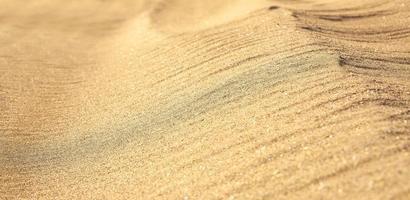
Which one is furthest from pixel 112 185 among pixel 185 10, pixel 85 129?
pixel 185 10

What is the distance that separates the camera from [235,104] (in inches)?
152

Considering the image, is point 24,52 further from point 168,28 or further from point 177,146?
point 177,146

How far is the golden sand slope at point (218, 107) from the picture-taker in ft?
9.80

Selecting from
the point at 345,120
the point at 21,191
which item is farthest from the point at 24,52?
the point at 345,120

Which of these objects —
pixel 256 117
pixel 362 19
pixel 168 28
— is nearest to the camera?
pixel 256 117

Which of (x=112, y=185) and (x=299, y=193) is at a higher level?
(x=299, y=193)

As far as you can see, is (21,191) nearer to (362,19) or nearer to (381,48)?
(381,48)

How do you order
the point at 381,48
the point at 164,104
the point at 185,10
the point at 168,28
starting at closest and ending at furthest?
the point at 164,104 → the point at 381,48 → the point at 168,28 → the point at 185,10

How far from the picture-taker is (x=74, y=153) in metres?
4.07

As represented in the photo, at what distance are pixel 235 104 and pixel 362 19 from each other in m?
2.24

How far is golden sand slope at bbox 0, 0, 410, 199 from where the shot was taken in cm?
299

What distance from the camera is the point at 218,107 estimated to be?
3916mm

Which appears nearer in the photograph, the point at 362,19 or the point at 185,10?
the point at 362,19

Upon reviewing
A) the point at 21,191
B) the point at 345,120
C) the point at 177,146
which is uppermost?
the point at 345,120
